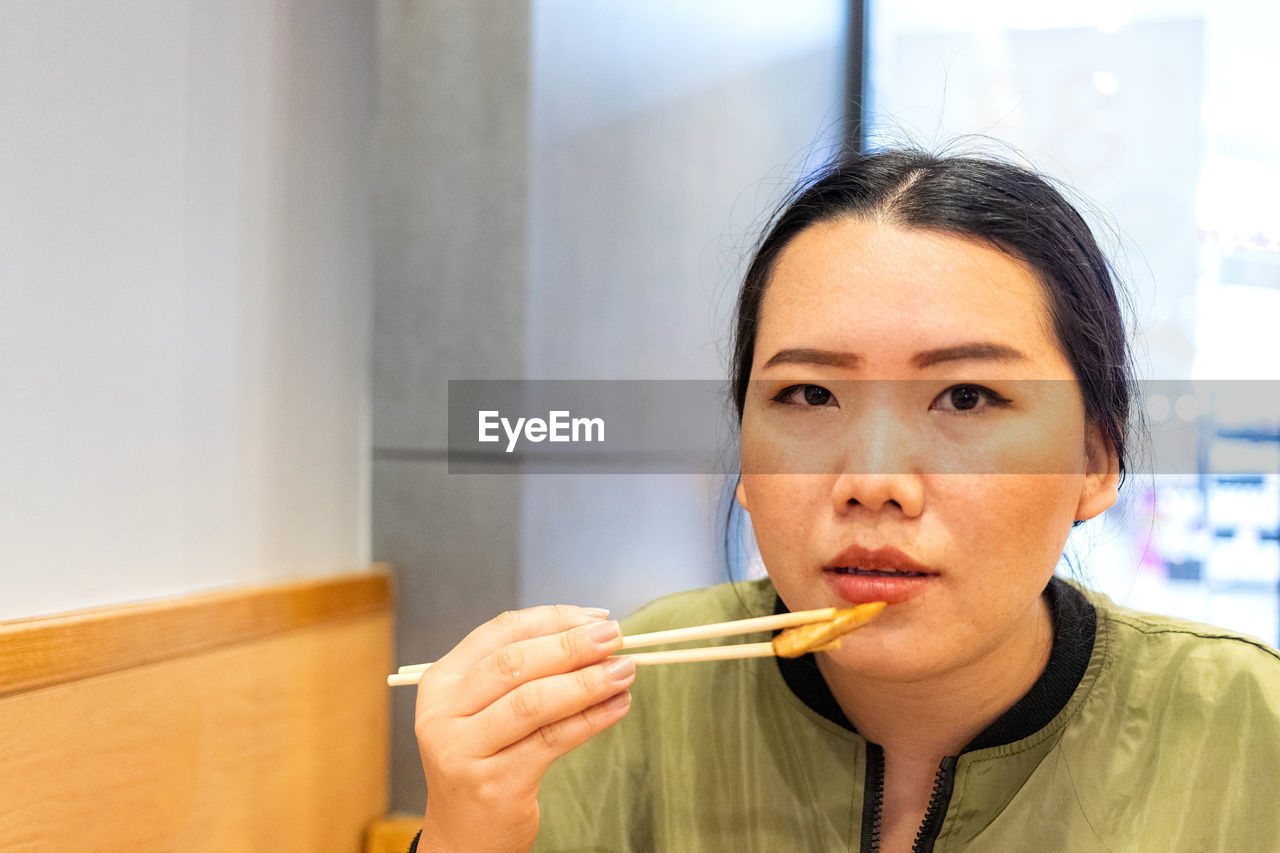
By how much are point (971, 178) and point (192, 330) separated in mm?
931

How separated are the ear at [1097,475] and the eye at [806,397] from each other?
0.83 ft

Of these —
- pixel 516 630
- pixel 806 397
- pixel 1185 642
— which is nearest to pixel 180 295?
pixel 516 630

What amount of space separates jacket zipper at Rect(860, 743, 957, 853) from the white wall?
0.85 metres

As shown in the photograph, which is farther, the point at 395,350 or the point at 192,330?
the point at 395,350

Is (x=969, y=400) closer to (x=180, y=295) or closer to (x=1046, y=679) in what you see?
(x=1046, y=679)

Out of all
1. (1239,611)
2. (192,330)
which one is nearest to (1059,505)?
(192,330)

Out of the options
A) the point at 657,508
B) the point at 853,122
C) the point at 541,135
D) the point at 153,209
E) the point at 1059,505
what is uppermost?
the point at 853,122

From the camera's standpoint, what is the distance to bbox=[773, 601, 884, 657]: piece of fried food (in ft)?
2.49

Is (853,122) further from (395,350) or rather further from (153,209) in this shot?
(153,209)

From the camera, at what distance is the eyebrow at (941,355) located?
0.81m

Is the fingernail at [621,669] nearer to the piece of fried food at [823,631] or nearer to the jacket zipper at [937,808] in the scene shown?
the piece of fried food at [823,631]

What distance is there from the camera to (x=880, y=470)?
788mm

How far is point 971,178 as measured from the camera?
0.91 meters

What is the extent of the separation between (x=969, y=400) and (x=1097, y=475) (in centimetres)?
21
